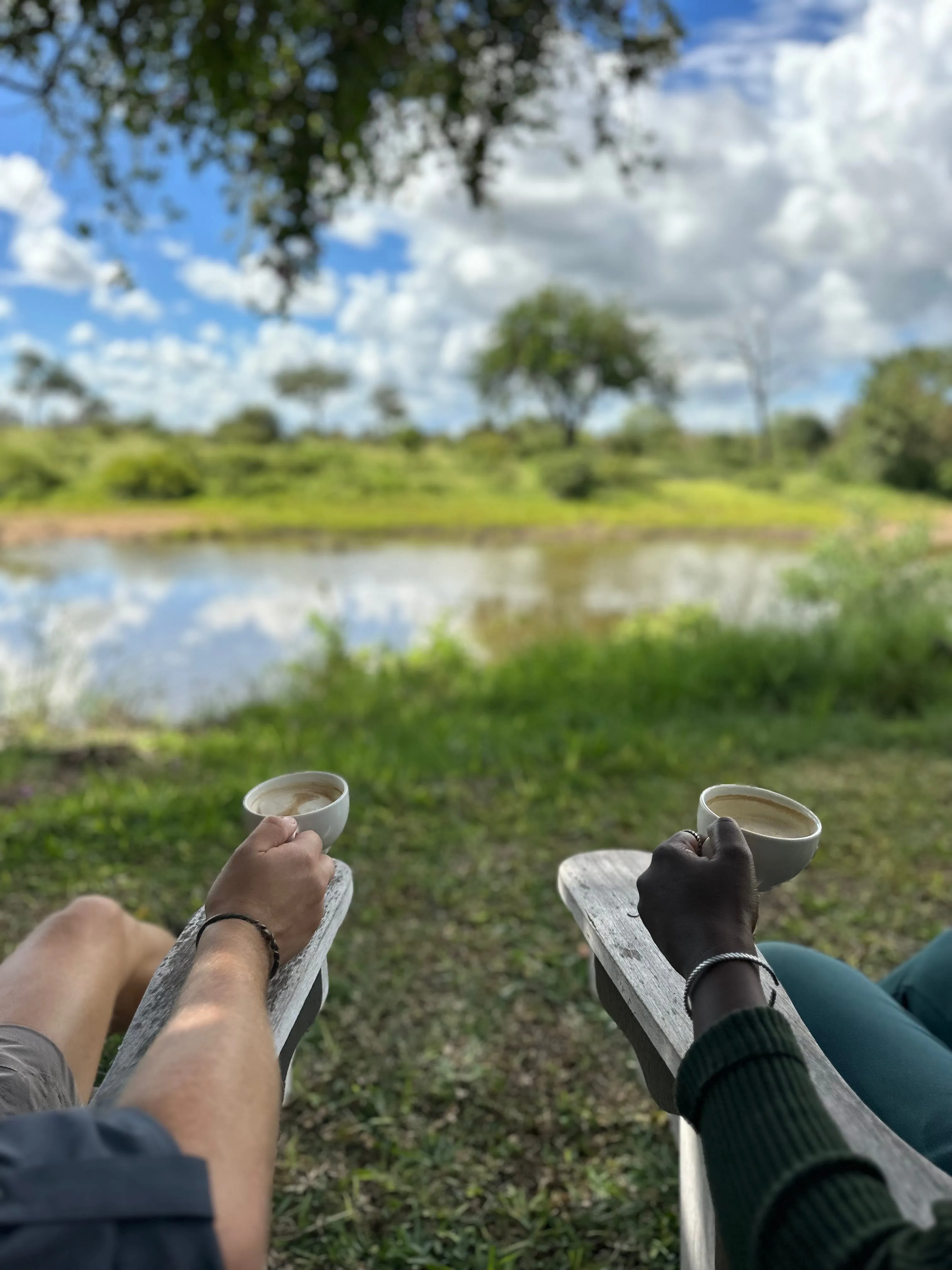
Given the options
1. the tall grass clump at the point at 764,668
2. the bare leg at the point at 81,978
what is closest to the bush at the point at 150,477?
the tall grass clump at the point at 764,668

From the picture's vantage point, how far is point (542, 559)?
18.6m

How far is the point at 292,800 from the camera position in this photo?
1.41m

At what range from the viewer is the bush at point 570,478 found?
101ft

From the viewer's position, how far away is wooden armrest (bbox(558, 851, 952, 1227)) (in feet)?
2.68

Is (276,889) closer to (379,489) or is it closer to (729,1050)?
(729,1050)

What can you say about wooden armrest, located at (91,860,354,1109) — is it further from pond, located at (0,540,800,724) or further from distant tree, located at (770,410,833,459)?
distant tree, located at (770,410,833,459)

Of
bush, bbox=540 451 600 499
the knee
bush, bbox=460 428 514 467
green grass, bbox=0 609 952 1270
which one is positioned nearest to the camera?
the knee

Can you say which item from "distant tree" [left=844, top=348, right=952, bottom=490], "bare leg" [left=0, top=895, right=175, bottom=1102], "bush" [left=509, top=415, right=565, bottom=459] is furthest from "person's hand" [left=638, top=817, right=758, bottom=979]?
"bush" [left=509, top=415, right=565, bottom=459]

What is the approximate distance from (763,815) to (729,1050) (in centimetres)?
52

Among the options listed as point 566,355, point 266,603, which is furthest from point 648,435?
point 266,603

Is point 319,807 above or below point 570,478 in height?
below

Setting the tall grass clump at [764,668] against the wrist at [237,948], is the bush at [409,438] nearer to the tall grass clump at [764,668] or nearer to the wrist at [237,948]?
the tall grass clump at [764,668]

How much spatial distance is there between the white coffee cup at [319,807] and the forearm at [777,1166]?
2.02ft

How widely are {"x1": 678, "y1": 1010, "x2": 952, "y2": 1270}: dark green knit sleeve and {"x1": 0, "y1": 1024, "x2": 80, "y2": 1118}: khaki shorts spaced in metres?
0.75
